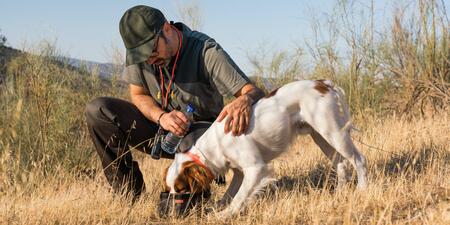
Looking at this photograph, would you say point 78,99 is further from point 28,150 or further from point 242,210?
point 242,210

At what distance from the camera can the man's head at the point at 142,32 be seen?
3.47 meters

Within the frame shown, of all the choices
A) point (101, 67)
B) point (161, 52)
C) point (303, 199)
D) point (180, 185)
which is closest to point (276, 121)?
point (303, 199)

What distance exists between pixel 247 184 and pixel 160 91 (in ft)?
3.10

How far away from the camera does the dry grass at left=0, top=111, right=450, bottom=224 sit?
3098 mm

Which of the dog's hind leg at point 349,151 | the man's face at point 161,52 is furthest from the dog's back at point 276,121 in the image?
the man's face at point 161,52

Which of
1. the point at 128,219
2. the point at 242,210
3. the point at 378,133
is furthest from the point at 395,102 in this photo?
the point at 128,219

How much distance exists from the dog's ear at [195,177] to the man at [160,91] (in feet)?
0.87

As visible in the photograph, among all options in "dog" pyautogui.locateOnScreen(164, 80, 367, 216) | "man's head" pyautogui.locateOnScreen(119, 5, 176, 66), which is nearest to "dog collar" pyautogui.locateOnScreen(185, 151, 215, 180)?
"dog" pyautogui.locateOnScreen(164, 80, 367, 216)

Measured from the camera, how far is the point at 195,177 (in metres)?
3.43

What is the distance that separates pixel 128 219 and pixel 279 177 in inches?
61.0

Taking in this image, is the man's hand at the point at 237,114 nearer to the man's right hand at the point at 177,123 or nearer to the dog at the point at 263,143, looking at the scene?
the dog at the point at 263,143

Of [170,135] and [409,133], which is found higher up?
[170,135]

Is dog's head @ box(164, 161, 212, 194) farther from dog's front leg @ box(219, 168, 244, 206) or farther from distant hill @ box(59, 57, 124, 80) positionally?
distant hill @ box(59, 57, 124, 80)

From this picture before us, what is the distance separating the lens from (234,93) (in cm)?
362
